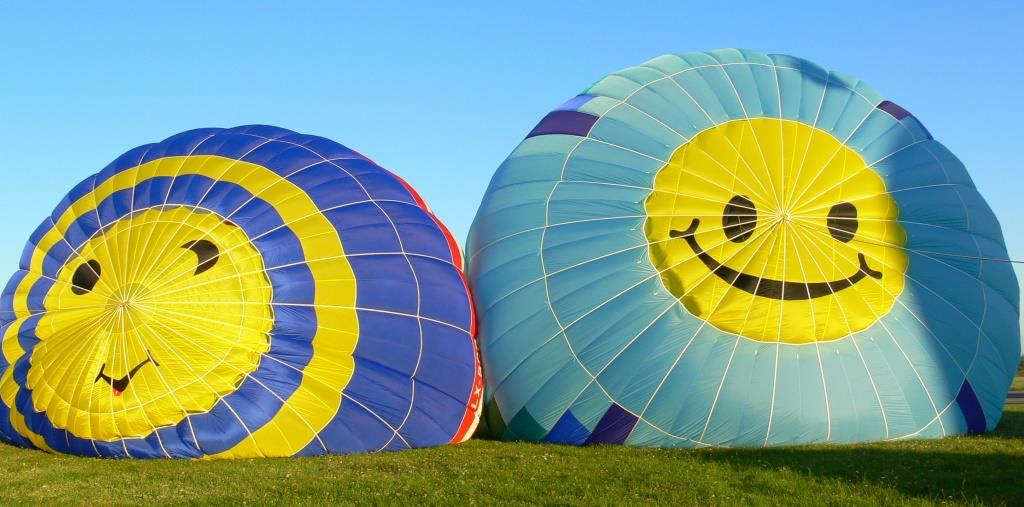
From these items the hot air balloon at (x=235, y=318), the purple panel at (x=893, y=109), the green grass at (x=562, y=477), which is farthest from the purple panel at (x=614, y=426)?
the purple panel at (x=893, y=109)

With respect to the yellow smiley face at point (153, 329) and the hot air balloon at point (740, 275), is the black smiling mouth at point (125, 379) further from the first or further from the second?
the hot air balloon at point (740, 275)

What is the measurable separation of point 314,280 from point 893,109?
6.58m

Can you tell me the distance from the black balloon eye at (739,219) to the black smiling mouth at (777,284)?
13.2 inches

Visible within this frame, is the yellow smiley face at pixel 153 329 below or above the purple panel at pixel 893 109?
below

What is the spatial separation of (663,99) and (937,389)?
403cm

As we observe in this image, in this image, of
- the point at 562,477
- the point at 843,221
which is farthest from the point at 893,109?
the point at 562,477

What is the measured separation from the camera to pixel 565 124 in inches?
428

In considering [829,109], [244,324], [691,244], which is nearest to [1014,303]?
[829,109]

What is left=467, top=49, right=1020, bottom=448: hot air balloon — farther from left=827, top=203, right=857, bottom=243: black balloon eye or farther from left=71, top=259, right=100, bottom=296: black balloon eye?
left=71, top=259, right=100, bottom=296: black balloon eye

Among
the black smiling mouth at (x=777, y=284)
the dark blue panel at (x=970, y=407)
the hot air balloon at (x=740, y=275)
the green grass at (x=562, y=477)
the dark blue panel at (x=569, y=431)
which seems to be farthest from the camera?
the dark blue panel at (x=970, y=407)

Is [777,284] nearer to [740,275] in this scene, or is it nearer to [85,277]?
[740,275]

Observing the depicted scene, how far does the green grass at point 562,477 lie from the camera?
6.69m

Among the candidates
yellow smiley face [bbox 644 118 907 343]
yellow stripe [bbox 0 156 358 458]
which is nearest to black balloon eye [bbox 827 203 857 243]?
yellow smiley face [bbox 644 118 907 343]

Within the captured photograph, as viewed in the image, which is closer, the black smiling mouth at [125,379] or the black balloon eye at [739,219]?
the black smiling mouth at [125,379]
